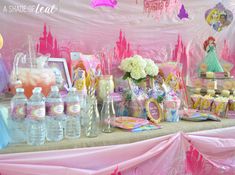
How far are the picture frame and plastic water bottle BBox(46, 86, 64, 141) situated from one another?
1.15 ft

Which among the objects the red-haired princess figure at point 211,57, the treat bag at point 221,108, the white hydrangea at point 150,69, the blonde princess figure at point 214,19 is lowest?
the treat bag at point 221,108

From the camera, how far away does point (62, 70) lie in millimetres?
1896

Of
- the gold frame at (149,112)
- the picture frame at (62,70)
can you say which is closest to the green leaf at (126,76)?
the gold frame at (149,112)

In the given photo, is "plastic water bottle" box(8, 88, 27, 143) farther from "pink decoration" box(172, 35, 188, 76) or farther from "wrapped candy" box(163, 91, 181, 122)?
"pink decoration" box(172, 35, 188, 76)

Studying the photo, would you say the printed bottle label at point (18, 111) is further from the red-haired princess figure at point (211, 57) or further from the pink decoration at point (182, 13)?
the red-haired princess figure at point (211, 57)

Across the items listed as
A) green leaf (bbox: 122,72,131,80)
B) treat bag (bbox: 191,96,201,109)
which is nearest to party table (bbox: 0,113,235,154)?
treat bag (bbox: 191,96,201,109)

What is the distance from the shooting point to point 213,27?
261 cm

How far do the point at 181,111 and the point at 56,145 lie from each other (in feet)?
3.43

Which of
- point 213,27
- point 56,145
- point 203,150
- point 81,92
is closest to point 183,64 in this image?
point 213,27

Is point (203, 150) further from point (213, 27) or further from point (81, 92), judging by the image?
point (213, 27)

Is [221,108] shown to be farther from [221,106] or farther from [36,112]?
[36,112]

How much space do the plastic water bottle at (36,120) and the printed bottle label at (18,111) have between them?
0.04 meters

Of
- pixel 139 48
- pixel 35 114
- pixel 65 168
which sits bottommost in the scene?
pixel 65 168

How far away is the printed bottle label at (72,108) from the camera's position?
1504mm
